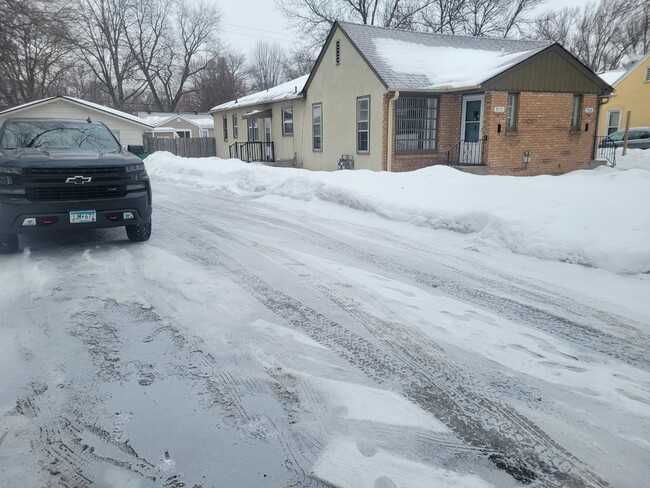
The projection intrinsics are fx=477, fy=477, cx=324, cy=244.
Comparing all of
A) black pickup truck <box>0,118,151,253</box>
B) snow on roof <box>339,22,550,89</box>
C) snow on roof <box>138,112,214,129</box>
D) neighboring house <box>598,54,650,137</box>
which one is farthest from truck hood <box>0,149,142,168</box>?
snow on roof <box>138,112,214,129</box>

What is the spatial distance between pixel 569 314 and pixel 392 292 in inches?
67.8

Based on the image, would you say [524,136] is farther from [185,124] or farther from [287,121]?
[185,124]

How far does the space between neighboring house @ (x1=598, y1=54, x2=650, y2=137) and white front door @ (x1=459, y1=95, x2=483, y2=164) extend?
20687 mm

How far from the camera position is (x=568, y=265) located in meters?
6.04

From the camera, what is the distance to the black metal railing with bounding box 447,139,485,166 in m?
15.7

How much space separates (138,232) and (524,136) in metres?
13.4

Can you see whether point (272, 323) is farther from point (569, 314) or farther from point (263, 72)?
point (263, 72)

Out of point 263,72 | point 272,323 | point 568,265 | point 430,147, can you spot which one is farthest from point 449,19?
point 272,323

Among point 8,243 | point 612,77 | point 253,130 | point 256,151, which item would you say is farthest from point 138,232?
point 612,77

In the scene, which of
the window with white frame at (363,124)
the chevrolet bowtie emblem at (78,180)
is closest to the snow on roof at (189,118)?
the window with white frame at (363,124)

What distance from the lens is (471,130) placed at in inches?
642

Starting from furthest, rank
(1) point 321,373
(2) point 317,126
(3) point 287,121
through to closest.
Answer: (3) point 287,121, (2) point 317,126, (1) point 321,373

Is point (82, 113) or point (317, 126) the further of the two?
point (82, 113)

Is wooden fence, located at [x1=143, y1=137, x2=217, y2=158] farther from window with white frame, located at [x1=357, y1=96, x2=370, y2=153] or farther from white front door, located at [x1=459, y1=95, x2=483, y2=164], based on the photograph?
white front door, located at [x1=459, y1=95, x2=483, y2=164]
